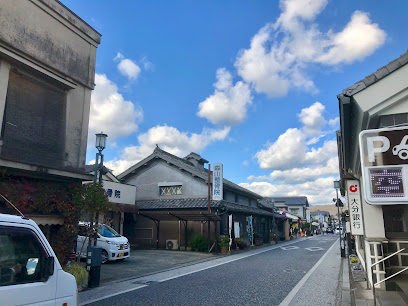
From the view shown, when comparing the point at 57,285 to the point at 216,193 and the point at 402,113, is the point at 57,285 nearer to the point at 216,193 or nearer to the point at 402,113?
the point at 402,113

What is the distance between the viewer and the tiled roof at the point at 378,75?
224 inches

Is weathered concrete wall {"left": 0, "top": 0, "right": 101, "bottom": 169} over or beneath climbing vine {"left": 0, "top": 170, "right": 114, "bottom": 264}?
over

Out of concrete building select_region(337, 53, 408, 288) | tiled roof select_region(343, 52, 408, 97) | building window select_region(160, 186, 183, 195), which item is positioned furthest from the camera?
building window select_region(160, 186, 183, 195)

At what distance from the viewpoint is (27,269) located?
3.78m

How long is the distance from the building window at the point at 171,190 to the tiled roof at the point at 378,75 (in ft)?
67.0

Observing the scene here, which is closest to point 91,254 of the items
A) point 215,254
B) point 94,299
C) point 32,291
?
point 94,299

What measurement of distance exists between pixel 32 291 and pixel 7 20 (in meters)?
8.72

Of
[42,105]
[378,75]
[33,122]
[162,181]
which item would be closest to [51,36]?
[42,105]

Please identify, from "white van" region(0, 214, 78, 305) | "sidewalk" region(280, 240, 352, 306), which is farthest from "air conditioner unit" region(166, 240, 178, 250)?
"white van" region(0, 214, 78, 305)

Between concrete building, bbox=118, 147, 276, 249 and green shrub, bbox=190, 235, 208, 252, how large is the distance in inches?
23.0

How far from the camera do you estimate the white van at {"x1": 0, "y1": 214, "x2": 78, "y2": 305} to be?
3518mm

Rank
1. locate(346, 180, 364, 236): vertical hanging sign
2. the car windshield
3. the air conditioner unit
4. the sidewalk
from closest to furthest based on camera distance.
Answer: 1. the sidewalk
2. locate(346, 180, 364, 236): vertical hanging sign
3. the car windshield
4. the air conditioner unit

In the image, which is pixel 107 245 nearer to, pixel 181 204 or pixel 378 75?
pixel 181 204

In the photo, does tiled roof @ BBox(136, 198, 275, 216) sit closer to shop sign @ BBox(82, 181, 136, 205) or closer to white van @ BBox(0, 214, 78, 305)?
shop sign @ BBox(82, 181, 136, 205)
